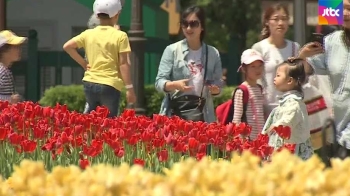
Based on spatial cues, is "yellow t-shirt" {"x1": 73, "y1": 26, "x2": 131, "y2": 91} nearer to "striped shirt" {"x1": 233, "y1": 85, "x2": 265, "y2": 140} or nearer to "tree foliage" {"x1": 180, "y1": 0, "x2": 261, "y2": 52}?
"striped shirt" {"x1": 233, "y1": 85, "x2": 265, "y2": 140}

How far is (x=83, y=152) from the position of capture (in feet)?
19.8

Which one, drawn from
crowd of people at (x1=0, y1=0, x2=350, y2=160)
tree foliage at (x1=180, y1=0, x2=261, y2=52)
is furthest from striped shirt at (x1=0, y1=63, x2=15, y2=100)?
tree foliage at (x1=180, y1=0, x2=261, y2=52)

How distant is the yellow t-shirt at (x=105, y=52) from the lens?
29.4ft

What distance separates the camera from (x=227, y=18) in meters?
29.6

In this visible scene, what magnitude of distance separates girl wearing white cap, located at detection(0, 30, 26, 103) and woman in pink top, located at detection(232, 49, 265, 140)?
6.42 feet

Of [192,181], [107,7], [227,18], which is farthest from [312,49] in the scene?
[227,18]

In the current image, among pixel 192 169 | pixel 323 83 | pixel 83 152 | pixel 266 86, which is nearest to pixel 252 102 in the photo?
pixel 266 86

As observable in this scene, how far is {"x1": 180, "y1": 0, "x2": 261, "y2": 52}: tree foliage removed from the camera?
29.6 metres

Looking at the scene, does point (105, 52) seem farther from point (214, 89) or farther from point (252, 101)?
point (252, 101)

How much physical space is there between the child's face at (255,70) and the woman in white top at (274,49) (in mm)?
40

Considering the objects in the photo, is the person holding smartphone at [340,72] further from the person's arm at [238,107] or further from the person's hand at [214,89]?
the person's hand at [214,89]

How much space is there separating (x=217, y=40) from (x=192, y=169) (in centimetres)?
2718

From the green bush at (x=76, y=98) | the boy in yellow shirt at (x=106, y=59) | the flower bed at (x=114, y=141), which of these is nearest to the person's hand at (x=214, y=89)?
the boy in yellow shirt at (x=106, y=59)

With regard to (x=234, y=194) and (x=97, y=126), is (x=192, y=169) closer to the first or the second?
(x=234, y=194)
